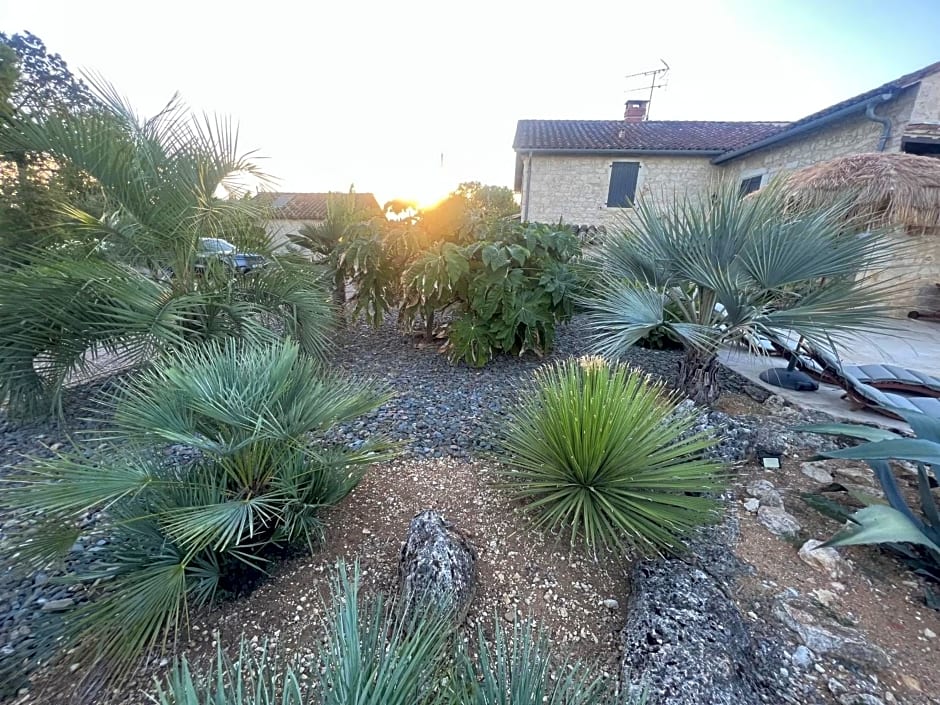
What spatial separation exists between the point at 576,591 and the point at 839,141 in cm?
1035

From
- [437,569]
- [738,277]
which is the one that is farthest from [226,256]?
[738,277]

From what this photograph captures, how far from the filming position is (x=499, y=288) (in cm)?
372

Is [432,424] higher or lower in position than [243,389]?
lower

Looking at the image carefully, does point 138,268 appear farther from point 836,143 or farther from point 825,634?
point 836,143

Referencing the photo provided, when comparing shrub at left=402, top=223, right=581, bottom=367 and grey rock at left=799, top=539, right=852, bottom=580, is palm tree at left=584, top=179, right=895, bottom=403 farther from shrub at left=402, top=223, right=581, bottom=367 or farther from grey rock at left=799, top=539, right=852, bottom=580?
grey rock at left=799, top=539, right=852, bottom=580

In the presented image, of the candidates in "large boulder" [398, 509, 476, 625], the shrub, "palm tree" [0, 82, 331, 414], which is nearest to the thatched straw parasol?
the shrub

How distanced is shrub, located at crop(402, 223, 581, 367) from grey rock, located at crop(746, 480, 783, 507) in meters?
2.13

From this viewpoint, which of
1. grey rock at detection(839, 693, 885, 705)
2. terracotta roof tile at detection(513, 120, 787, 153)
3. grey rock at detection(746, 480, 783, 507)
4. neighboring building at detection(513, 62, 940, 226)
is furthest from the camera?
terracotta roof tile at detection(513, 120, 787, 153)

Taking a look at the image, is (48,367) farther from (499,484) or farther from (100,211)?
(499,484)

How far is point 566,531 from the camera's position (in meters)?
1.85

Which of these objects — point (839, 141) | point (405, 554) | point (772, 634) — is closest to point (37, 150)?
point (405, 554)

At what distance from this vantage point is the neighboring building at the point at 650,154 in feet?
26.0

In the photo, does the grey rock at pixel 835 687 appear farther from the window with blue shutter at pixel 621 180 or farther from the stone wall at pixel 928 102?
the window with blue shutter at pixel 621 180

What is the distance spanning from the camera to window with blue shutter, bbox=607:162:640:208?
10594mm
